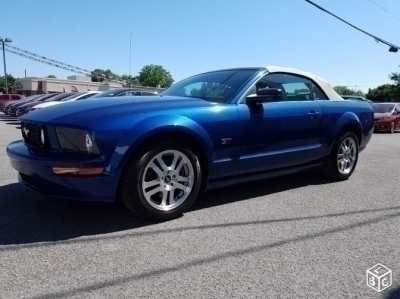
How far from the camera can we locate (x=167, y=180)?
3.64m

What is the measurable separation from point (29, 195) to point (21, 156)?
91 cm

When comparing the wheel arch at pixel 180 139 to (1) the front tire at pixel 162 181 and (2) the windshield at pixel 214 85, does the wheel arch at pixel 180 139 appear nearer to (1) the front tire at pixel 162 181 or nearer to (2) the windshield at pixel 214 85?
(1) the front tire at pixel 162 181

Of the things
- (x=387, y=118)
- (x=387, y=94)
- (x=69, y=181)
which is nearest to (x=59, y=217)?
(x=69, y=181)

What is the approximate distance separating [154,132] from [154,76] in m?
108

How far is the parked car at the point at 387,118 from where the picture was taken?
55.9ft

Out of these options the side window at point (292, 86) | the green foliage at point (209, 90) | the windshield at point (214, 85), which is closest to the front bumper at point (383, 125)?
the side window at point (292, 86)

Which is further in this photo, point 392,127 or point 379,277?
point 392,127

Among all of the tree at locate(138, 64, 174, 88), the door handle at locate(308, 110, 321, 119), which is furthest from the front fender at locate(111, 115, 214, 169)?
the tree at locate(138, 64, 174, 88)

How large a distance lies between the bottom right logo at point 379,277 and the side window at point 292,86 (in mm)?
2250

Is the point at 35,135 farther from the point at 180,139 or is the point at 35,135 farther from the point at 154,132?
the point at 180,139

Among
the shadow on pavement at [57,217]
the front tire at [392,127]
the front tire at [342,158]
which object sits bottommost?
the front tire at [392,127]

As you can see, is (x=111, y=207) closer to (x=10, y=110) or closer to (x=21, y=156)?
(x=21, y=156)

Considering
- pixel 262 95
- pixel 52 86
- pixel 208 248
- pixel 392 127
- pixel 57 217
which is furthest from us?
pixel 52 86

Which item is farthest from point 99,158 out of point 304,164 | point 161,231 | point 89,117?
point 304,164
